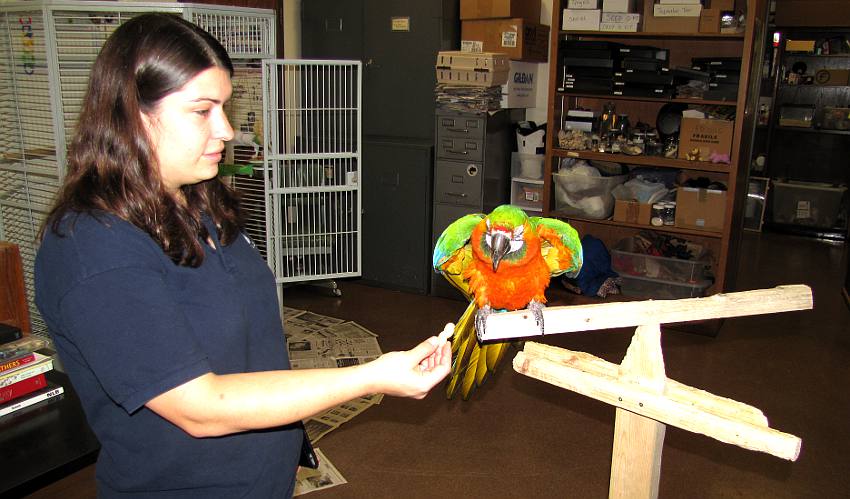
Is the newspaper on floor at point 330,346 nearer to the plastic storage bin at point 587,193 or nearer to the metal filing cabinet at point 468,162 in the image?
the metal filing cabinet at point 468,162

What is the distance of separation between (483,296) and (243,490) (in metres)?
0.95

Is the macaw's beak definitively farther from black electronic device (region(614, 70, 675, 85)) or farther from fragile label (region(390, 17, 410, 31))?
fragile label (region(390, 17, 410, 31))

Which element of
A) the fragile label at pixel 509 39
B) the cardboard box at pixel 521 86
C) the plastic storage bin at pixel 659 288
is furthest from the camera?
the cardboard box at pixel 521 86

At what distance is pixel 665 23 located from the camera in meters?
3.70

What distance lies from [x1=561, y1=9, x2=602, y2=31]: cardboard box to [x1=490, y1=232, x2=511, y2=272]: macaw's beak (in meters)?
2.64

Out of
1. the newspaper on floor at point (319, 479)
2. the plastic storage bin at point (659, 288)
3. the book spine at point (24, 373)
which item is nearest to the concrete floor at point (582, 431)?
the newspaper on floor at point (319, 479)

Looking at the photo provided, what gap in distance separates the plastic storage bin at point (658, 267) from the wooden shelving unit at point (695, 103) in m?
0.15

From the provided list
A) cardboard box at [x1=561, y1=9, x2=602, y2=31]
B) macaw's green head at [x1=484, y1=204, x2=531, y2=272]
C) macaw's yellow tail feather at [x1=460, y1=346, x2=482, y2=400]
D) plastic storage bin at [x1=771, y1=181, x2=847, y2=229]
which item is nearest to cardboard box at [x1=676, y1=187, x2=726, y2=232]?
cardboard box at [x1=561, y1=9, x2=602, y2=31]

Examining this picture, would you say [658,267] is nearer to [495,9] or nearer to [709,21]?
[709,21]

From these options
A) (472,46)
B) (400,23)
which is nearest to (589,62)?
(472,46)

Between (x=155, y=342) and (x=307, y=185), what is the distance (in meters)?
→ 2.90

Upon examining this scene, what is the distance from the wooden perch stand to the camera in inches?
49.2

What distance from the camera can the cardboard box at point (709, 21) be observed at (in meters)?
→ 3.58

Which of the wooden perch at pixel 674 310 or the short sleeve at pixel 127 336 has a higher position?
the short sleeve at pixel 127 336
